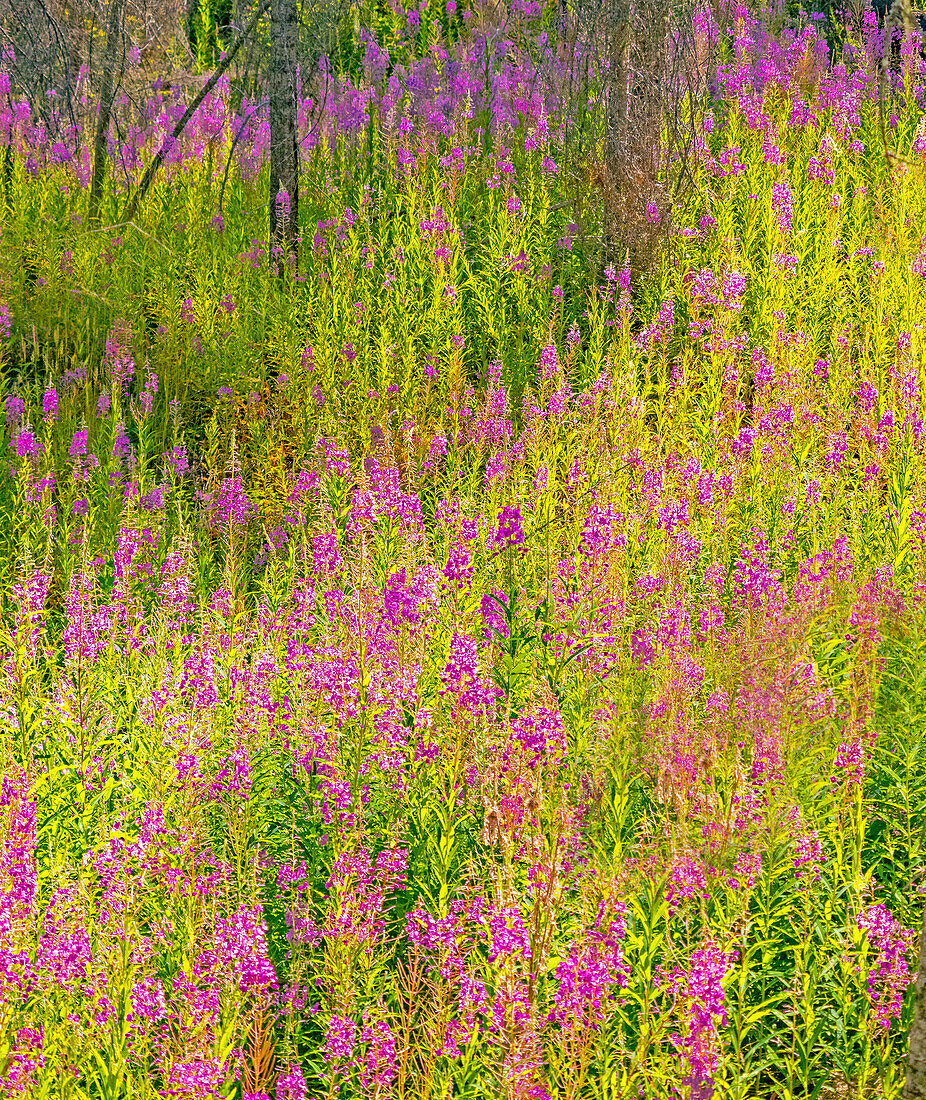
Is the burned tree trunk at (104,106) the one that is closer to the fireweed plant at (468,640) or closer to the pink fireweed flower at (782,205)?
the fireweed plant at (468,640)

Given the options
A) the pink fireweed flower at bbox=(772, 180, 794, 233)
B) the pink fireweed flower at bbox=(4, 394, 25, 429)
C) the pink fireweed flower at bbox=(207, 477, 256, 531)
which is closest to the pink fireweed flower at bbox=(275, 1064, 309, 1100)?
the pink fireweed flower at bbox=(207, 477, 256, 531)

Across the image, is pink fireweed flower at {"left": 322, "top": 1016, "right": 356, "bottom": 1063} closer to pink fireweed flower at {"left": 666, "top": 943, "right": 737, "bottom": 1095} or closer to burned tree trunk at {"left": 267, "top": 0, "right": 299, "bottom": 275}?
pink fireweed flower at {"left": 666, "top": 943, "right": 737, "bottom": 1095}

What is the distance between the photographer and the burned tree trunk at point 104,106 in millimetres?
7093

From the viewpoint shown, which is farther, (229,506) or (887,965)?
(229,506)

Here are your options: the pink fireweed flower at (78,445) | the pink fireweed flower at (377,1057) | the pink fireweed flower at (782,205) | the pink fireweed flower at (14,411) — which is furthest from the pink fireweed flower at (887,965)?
the pink fireweed flower at (782,205)

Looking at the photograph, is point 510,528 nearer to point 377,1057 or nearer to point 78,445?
point 377,1057

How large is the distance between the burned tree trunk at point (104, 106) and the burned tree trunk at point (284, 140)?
49.4 inches

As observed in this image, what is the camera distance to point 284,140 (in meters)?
6.64

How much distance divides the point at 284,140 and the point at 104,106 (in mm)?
1733

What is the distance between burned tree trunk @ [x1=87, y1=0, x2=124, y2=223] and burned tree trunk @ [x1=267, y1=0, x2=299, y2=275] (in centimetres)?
125

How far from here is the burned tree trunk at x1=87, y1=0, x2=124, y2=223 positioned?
7.09m

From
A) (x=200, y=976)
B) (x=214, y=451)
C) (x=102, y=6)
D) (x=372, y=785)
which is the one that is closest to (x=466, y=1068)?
(x=200, y=976)

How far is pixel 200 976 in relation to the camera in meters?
2.13

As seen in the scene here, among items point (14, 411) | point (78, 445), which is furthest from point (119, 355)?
point (78, 445)
